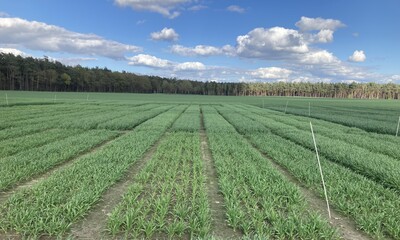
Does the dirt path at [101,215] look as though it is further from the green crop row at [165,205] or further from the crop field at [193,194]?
the green crop row at [165,205]

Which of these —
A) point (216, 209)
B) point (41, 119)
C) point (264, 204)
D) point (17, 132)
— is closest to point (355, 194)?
point (264, 204)

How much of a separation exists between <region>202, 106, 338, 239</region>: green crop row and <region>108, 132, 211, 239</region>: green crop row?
70 centimetres

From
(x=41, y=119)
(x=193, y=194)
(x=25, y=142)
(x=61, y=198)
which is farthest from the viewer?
(x=41, y=119)

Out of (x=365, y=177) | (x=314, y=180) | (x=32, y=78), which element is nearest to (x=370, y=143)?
(x=365, y=177)

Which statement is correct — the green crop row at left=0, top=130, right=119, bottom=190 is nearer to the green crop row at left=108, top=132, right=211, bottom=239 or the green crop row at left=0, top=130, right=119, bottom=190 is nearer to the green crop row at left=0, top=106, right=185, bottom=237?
the green crop row at left=0, top=106, right=185, bottom=237

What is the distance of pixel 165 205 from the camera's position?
694 centimetres

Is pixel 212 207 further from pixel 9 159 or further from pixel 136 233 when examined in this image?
pixel 9 159

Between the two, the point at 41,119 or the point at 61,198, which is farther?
the point at 41,119

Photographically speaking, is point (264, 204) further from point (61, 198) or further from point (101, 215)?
point (61, 198)

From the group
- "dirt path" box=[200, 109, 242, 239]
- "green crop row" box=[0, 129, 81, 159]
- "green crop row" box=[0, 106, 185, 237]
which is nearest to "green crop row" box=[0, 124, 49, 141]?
"green crop row" box=[0, 129, 81, 159]

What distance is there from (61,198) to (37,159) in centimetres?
492

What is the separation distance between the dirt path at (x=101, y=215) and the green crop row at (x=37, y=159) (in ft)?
9.19

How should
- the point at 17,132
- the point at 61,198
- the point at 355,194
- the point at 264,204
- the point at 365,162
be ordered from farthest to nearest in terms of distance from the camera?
the point at 17,132
the point at 365,162
the point at 355,194
the point at 61,198
the point at 264,204

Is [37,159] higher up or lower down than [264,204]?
lower down
